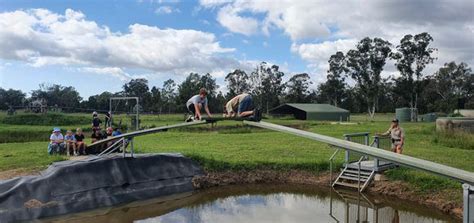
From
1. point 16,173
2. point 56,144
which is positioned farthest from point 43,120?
point 16,173

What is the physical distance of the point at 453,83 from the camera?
6538cm

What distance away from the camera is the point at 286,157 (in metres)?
15.6

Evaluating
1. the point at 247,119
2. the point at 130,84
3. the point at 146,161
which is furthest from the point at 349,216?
the point at 130,84

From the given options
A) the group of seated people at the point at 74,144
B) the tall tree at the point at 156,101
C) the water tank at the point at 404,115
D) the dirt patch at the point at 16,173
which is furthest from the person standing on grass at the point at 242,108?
the tall tree at the point at 156,101

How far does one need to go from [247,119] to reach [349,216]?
11.9ft

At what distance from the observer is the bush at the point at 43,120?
3438 centimetres

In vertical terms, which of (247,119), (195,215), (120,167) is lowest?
(195,215)

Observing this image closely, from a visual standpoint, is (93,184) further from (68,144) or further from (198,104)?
(68,144)

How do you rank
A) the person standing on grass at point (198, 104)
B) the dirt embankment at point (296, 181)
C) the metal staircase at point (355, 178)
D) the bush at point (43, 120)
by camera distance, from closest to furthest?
1. the person standing on grass at point (198, 104)
2. the dirt embankment at point (296, 181)
3. the metal staircase at point (355, 178)
4. the bush at point (43, 120)

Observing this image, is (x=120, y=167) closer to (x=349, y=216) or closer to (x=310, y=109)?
(x=349, y=216)

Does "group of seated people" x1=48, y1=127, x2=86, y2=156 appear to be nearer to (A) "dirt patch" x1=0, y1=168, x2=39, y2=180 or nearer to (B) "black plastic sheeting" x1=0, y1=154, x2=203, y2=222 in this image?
(A) "dirt patch" x1=0, y1=168, x2=39, y2=180

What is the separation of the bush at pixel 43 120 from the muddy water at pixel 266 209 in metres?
25.8

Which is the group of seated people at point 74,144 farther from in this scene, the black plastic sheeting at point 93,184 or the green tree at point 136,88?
the green tree at point 136,88

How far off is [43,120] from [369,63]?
44372 mm
